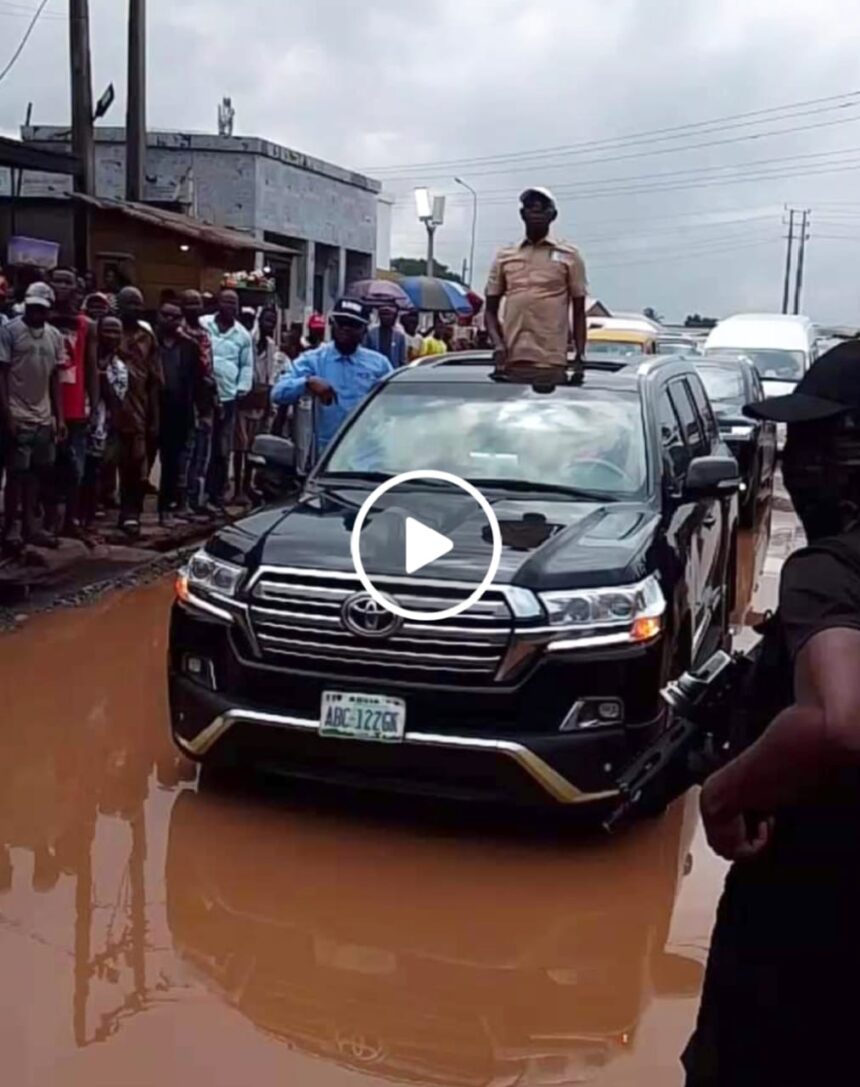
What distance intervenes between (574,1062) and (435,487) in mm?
2679

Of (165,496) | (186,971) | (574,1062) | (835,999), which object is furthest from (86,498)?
(835,999)

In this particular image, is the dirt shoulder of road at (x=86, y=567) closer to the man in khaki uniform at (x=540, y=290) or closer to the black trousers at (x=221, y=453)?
the black trousers at (x=221, y=453)

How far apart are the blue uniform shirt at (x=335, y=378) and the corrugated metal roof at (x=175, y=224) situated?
8583 mm

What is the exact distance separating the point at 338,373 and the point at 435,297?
55.5 feet

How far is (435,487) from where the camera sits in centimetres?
580

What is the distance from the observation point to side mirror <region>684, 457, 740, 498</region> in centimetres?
571

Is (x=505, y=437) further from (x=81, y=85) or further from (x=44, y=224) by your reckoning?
(x=44, y=224)

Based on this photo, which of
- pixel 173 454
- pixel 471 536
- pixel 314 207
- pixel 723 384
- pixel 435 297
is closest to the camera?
pixel 471 536

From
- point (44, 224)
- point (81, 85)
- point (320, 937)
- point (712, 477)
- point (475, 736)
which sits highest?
point (81, 85)

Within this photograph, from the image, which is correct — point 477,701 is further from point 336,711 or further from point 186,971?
point 186,971

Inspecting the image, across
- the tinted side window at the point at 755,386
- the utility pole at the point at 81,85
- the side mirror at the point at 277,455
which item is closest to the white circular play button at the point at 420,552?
the side mirror at the point at 277,455

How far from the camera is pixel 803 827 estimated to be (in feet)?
6.40

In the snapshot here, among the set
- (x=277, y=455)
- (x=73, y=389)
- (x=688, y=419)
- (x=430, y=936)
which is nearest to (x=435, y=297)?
(x=73, y=389)

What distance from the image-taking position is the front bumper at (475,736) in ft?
15.3
